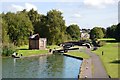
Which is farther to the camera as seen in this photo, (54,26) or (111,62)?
(54,26)

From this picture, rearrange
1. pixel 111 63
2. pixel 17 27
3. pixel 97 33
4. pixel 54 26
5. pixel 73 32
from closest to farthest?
pixel 111 63
pixel 17 27
pixel 54 26
pixel 73 32
pixel 97 33

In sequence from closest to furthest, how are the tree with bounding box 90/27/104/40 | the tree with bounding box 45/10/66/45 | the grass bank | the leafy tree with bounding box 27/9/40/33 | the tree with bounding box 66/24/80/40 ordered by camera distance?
1. the grass bank
2. the tree with bounding box 45/10/66/45
3. the leafy tree with bounding box 27/9/40/33
4. the tree with bounding box 66/24/80/40
5. the tree with bounding box 90/27/104/40

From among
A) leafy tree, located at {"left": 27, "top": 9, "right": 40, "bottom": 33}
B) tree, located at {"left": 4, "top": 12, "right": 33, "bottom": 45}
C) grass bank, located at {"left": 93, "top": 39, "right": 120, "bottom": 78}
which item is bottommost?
grass bank, located at {"left": 93, "top": 39, "right": 120, "bottom": 78}

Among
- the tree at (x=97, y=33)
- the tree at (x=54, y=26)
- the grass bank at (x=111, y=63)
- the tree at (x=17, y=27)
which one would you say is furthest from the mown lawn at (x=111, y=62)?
the tree at (x=97, y=33)

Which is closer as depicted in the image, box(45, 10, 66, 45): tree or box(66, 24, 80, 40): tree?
box(45, 10, 66, 45): tree

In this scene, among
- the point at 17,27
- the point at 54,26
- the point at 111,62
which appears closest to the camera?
the point at 111,62

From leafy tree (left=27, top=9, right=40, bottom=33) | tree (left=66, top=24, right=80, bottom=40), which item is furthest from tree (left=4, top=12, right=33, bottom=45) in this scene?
tree (left=66, top=24, right=80, bottom=40)

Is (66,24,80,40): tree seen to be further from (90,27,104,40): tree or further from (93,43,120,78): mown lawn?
(93,43,120,78): mown lawn

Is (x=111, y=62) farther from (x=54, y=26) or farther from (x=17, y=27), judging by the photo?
(x=54, y=26)

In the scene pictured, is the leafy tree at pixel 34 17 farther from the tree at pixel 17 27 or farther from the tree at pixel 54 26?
the tree at pixel 17 27

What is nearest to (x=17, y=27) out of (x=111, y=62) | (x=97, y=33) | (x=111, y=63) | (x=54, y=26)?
(x=54, y=26)

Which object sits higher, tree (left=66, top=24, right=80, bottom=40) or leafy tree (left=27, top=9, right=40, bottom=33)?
leafy tree (left=27, top=9, right=40, bottom=33)

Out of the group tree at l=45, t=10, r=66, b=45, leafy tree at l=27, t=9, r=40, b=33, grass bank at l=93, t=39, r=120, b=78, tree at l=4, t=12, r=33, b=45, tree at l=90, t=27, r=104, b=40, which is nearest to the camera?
grass bank at l=93, t=39, r=120, b=78

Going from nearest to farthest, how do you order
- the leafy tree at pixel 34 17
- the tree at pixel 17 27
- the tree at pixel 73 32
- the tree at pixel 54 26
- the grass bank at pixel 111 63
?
the grass bank at pixel 111 63
the tree at pixel 17 27
the tree at pixel 54 26
the leafy tree at pixel 34 17
the tree at pixel 73 32
